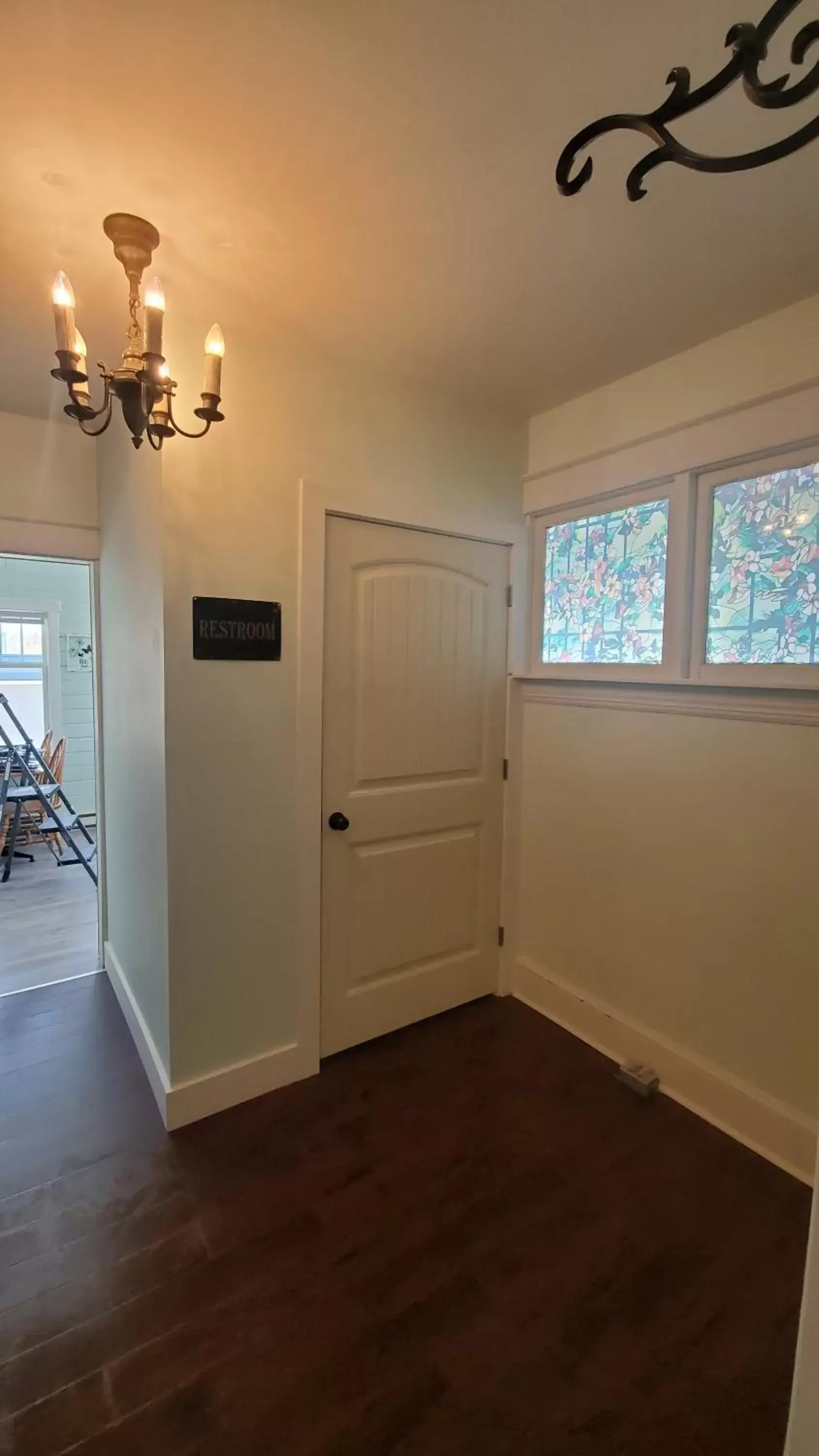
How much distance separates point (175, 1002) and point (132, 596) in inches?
54.3

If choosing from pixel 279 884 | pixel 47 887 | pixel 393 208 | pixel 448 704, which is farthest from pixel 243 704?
pixel 47 887

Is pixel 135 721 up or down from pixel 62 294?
down

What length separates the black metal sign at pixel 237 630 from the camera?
1944mm

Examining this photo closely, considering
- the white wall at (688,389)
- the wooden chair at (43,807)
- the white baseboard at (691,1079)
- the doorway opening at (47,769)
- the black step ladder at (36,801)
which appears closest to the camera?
the white wall at (688,389)

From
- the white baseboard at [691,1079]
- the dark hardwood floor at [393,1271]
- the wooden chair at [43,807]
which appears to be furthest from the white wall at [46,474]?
the wooden chair at [43,807]

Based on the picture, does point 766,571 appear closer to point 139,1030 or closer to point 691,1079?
point 691,1079

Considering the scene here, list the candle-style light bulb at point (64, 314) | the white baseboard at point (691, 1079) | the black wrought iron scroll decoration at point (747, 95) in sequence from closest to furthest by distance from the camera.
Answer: the black wrought iron scroll decoration at point (747, 95) < the candle-style light bulb at point (64, 314) < the white baseboard at point (691, 1079)

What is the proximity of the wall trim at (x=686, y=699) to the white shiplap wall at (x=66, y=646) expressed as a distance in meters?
4.74

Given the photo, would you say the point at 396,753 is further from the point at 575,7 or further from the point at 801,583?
the point at 575,7

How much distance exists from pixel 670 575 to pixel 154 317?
170 centimetres

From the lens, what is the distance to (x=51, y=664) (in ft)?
19.3

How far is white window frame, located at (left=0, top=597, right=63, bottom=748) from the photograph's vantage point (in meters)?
5.82

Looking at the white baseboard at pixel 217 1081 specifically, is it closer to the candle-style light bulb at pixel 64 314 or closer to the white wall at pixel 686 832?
the white wall at pixel 686 832

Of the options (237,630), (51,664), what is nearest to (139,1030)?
(237,630)
